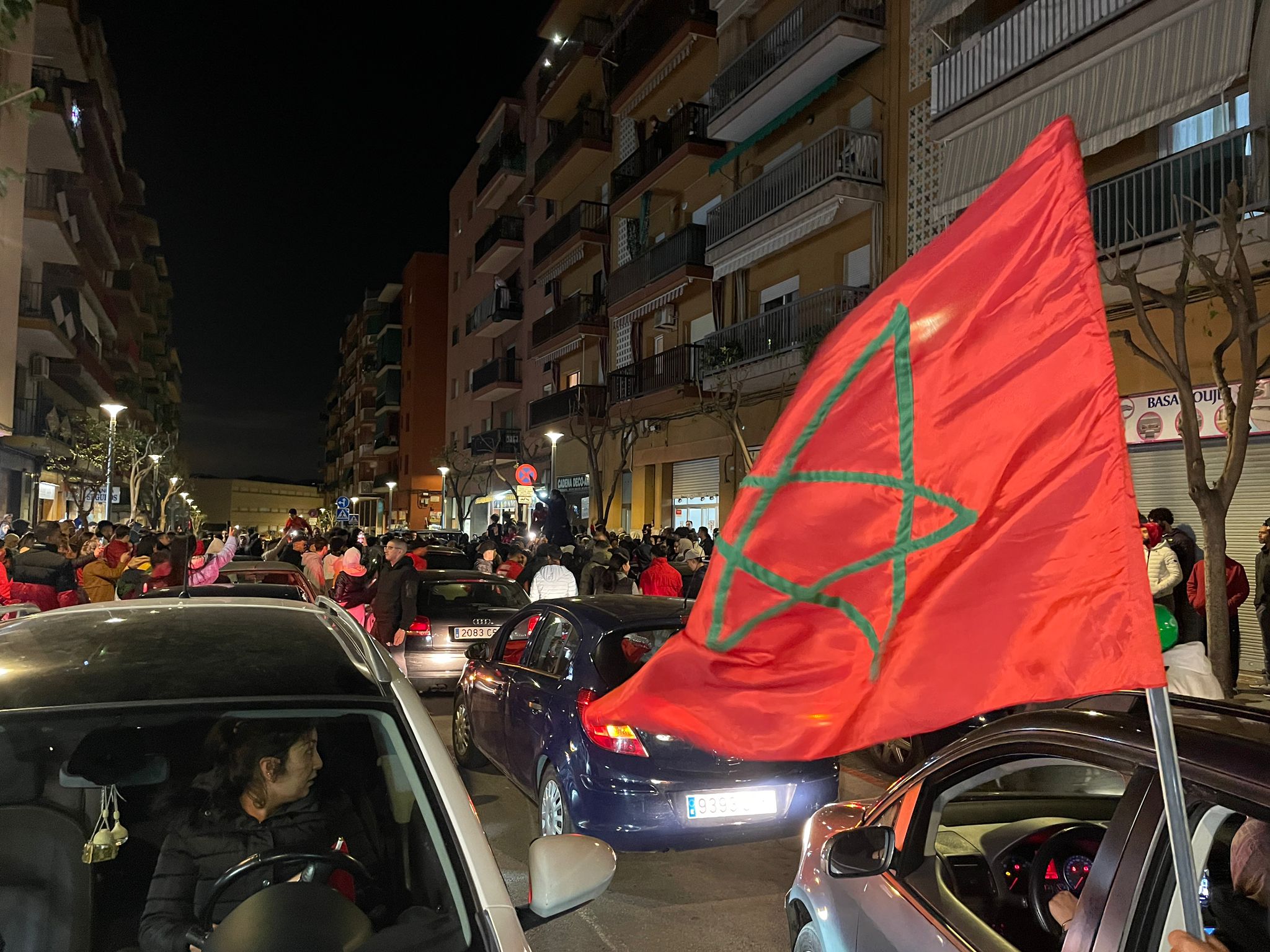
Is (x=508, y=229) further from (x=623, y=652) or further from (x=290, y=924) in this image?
(x=290, y=924)

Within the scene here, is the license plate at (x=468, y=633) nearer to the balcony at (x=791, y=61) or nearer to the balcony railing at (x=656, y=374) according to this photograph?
the balcony railing at (x=656, y=374)

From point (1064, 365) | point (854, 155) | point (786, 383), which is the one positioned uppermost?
point (854, 155)

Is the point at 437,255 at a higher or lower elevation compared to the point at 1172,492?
higher

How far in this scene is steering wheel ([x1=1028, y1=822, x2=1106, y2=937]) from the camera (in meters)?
2.85

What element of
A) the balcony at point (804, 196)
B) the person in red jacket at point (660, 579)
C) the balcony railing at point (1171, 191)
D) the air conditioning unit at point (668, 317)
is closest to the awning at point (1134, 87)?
the balcony railing at point (1171, 191)

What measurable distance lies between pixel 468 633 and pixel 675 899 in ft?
19.9

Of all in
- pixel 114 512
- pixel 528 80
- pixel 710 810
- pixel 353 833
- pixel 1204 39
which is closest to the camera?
pixel 353 833

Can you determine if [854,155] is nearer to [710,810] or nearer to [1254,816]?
[710,810]

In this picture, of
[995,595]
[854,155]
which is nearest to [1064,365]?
[995,595]

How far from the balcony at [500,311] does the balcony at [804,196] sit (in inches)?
802

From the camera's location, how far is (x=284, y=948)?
6.94 ft

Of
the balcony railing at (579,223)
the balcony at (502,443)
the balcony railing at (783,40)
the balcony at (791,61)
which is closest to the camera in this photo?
the balcony at (791,61)

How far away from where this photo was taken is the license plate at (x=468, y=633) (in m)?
10.9

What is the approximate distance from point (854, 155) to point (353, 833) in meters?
18.9
